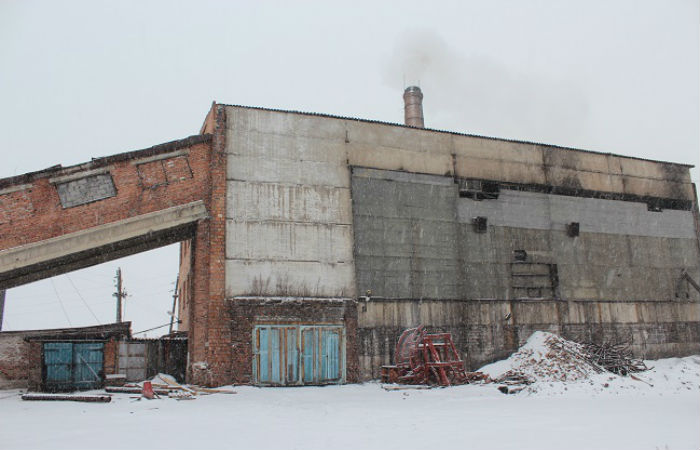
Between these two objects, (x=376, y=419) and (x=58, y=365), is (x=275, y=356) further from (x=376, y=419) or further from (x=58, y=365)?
(x=376, y=419)

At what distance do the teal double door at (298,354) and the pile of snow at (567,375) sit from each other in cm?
473

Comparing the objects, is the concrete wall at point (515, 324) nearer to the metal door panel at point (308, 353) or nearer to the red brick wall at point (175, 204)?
the metal door panel at point (308, 353)

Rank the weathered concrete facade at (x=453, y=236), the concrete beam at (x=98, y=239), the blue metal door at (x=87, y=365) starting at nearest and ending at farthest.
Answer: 1. the concrete beam at (x=98, y=239)
2. the blue metal door at (x=87, y=365)
3. the weathered concrete facade at (x=453, y=236)

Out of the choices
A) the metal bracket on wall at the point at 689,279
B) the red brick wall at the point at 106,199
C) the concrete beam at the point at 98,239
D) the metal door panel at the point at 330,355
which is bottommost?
the metal door panel at the point at 330,355

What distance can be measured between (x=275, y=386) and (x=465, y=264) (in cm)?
752

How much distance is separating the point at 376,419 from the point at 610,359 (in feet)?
35.6

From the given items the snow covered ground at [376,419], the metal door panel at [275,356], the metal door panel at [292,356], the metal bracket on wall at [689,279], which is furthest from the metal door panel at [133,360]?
the metal bracket on wall at [689,279]

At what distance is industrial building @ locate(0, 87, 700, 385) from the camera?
15.4 metres

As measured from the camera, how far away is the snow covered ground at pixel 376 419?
24.5ft

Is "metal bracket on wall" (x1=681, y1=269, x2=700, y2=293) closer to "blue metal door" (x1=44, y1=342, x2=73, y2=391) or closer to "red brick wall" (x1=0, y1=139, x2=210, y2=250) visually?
"red brick wall" (x1=0, y1=139, x2=210, y2=250)

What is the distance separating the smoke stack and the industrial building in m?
5.64

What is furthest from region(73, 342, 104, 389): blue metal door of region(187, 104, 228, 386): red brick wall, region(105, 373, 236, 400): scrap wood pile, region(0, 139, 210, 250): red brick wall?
region(0, 139, 210, 250): red brick wall

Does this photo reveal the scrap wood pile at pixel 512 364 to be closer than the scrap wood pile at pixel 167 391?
No

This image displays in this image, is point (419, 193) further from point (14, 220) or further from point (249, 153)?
point (14, 220)
